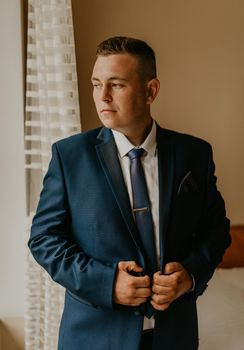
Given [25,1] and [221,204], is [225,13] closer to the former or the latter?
[25,1]

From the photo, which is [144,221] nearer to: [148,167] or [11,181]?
[148,167]

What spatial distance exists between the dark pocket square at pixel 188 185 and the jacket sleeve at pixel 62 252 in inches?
10.6

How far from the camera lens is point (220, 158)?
2297 mm

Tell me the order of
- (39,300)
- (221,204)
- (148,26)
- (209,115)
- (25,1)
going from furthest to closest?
(209,115)
(148,26)
(25,1)
(39,300)
(221,204)

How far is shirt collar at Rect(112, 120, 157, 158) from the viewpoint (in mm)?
1073

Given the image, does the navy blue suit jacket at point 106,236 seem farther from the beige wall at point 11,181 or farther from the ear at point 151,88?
the beige wall at point 11,181

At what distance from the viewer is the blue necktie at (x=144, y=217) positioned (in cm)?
102

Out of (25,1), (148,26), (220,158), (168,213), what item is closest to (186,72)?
(148,26)

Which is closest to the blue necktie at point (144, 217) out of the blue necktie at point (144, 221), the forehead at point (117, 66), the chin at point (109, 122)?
the blue necktie at point (144, 221)

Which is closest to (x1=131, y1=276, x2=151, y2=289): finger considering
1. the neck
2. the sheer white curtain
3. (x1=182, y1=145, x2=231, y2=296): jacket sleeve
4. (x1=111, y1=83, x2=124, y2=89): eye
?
(x1=182, y1=145, x2=231, y2=296): jacket sleeve

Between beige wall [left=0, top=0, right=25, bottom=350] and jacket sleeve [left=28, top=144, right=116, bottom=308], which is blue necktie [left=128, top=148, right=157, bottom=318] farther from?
beige wall [left=0, top=0, right=25, bottom=350]

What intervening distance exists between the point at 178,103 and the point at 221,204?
110 cm

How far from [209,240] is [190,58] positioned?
129 centimetres

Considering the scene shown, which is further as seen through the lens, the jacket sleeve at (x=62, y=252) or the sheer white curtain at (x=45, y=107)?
the sheer white curtain at (x=45, y=107)
